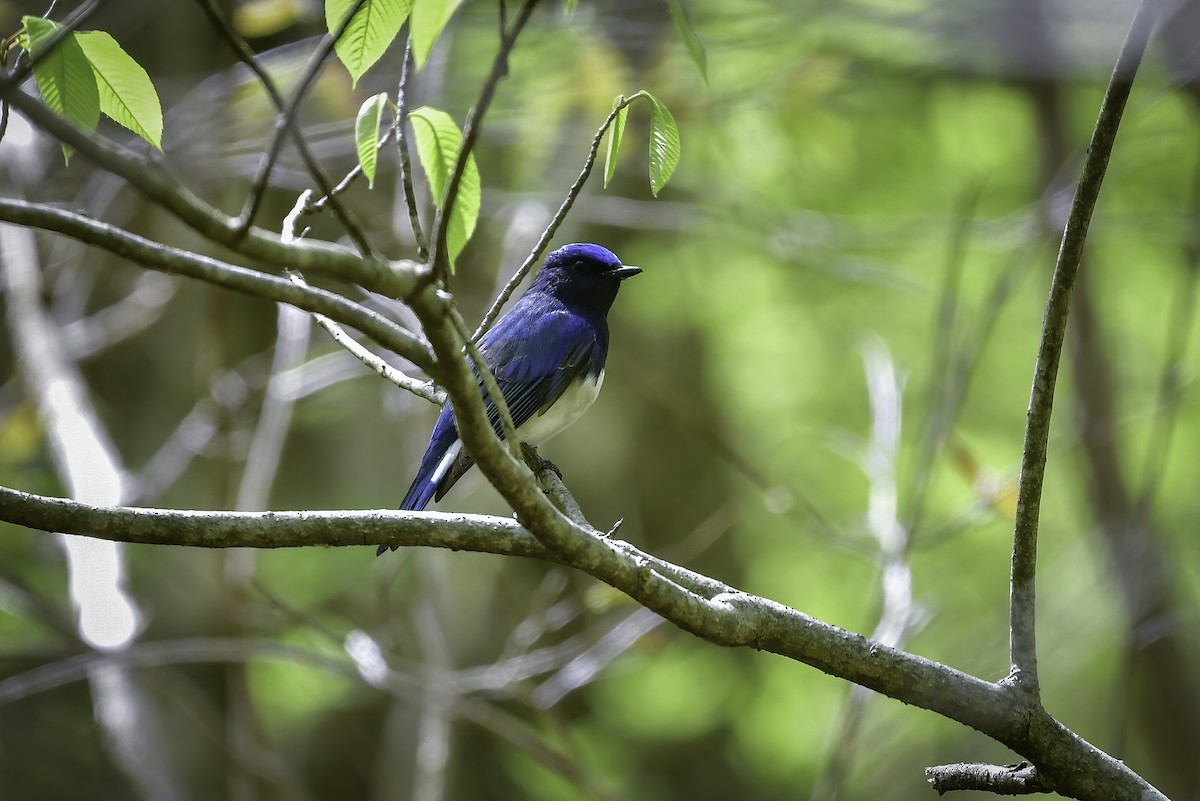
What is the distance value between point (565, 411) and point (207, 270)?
285 cm

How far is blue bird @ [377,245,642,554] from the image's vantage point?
422 centimetres

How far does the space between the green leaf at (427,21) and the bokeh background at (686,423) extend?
106 inches

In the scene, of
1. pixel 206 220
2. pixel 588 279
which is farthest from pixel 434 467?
pixel 206 220

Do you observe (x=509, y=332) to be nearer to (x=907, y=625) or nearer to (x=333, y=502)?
(x=907, y=625)

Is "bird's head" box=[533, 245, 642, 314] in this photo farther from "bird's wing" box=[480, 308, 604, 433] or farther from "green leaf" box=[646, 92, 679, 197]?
"green leaf" box=[646, 92, 679, 197]

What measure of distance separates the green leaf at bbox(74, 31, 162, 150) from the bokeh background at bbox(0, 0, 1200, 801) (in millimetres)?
2319

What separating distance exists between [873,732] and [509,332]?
138 inches

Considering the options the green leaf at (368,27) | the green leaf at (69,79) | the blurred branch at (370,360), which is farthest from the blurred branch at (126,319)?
the green leaf at (368,27)

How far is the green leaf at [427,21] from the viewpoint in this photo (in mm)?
1551

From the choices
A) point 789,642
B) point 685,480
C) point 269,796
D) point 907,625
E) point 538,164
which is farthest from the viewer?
point 685,480

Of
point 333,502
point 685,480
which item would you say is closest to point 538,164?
point 333,502

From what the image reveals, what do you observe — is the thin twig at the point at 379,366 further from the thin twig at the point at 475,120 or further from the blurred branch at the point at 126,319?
the blurred branch at the point at 126,319

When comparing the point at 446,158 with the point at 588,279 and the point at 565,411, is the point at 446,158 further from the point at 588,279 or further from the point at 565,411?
the point at 588,279

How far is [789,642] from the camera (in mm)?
1977
